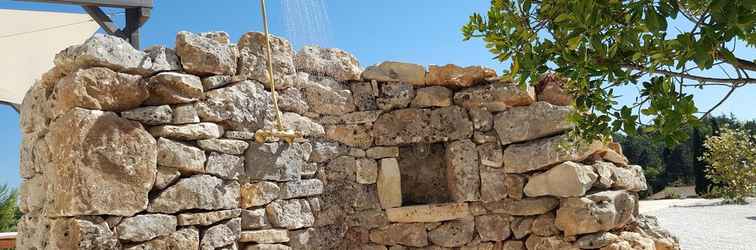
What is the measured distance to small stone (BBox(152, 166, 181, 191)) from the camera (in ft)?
8.25

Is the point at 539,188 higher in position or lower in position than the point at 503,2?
lower

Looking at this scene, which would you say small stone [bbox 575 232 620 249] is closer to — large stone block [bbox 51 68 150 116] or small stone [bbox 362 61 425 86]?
small stone [bbox 362 61 425 86]

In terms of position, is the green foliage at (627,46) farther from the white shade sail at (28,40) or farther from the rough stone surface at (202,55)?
the white shade sail at (28,40)

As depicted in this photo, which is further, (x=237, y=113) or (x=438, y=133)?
(x=438, y=133)

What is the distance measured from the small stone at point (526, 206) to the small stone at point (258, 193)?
1.35 metres

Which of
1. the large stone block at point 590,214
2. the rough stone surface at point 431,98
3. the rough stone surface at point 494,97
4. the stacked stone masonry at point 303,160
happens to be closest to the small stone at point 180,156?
the stacked stone masonry at point 303,160

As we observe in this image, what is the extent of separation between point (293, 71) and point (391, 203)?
102 centimetres

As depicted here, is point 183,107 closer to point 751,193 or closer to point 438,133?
point 438,133

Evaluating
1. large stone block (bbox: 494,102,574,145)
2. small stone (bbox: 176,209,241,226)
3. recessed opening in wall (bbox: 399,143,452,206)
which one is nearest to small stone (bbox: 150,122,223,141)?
small stone (bbox: 176,209,241,226)

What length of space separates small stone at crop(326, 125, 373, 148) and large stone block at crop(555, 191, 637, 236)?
1.25 metres

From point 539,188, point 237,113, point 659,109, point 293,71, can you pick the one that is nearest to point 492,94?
point 539,188

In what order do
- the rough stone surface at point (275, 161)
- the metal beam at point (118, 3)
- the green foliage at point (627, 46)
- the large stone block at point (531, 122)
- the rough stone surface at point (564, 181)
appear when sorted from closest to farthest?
the green foliage at point (627, 46) < the rough stone surface at point (275, 161) < the rough stone surface at point (564, 181) < the large stone block at point (531, 122) < the metal beam at point (118, 3)

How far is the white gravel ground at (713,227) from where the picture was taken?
5484mm

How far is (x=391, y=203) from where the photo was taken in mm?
3348
